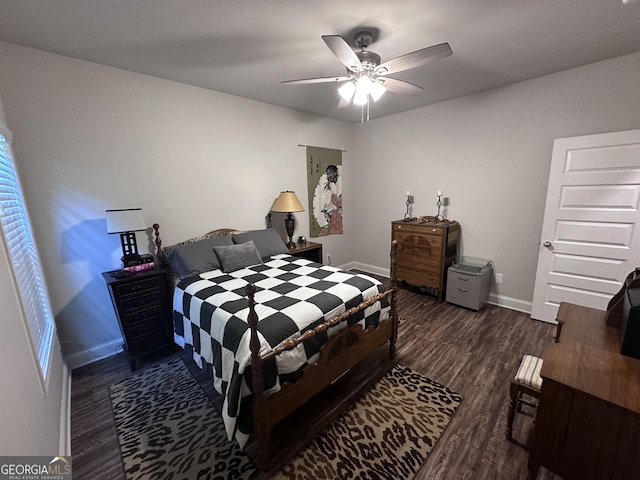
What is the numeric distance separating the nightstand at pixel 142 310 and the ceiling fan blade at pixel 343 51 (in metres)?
2.27

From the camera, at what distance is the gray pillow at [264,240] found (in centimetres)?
314

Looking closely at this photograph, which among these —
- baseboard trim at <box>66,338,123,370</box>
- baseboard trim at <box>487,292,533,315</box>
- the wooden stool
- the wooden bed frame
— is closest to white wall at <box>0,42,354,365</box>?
baseboard trim at <box>66,338,123,370</box>

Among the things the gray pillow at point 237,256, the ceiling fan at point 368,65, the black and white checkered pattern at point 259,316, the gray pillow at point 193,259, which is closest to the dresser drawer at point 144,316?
the black and white checkered pattern at point 259,316

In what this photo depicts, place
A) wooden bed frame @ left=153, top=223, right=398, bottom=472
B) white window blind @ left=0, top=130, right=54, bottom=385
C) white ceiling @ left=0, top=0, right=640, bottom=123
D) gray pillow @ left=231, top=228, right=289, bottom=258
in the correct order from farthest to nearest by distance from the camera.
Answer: gray pillow @ left=231, top=228, right=289, bottom=258 → white ceiling @ left=0, top=0, right=640, bottom=123 → white window blind @ left=0, top=130, right=54, bottom=385 → wooden bed frame @ left=153, top=223, right=398, bottom=472

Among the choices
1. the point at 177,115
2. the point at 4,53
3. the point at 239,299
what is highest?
the point at 4,53

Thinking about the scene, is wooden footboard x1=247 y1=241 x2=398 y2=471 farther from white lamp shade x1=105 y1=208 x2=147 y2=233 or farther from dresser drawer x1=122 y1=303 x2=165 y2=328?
white lamp shade x1=105 y1=208 x2=147 y2=233

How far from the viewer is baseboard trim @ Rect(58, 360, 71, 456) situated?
1603mm

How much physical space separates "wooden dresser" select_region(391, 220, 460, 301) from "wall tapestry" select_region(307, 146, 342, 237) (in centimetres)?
113

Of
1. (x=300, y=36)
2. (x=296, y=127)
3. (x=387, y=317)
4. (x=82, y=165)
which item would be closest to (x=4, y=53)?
(x=82, y=165)

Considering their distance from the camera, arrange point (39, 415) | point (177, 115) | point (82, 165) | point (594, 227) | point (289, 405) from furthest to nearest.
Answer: point (177, 115)
point (594, 227)
point (82, 165)
point (289, 405)
point (39, 415)

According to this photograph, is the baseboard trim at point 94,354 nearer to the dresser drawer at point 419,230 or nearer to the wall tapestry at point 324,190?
the wall tapestry at point 324,190

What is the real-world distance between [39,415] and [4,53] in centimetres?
254

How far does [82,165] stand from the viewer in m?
2.31

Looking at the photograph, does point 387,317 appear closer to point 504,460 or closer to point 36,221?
point 504,460
